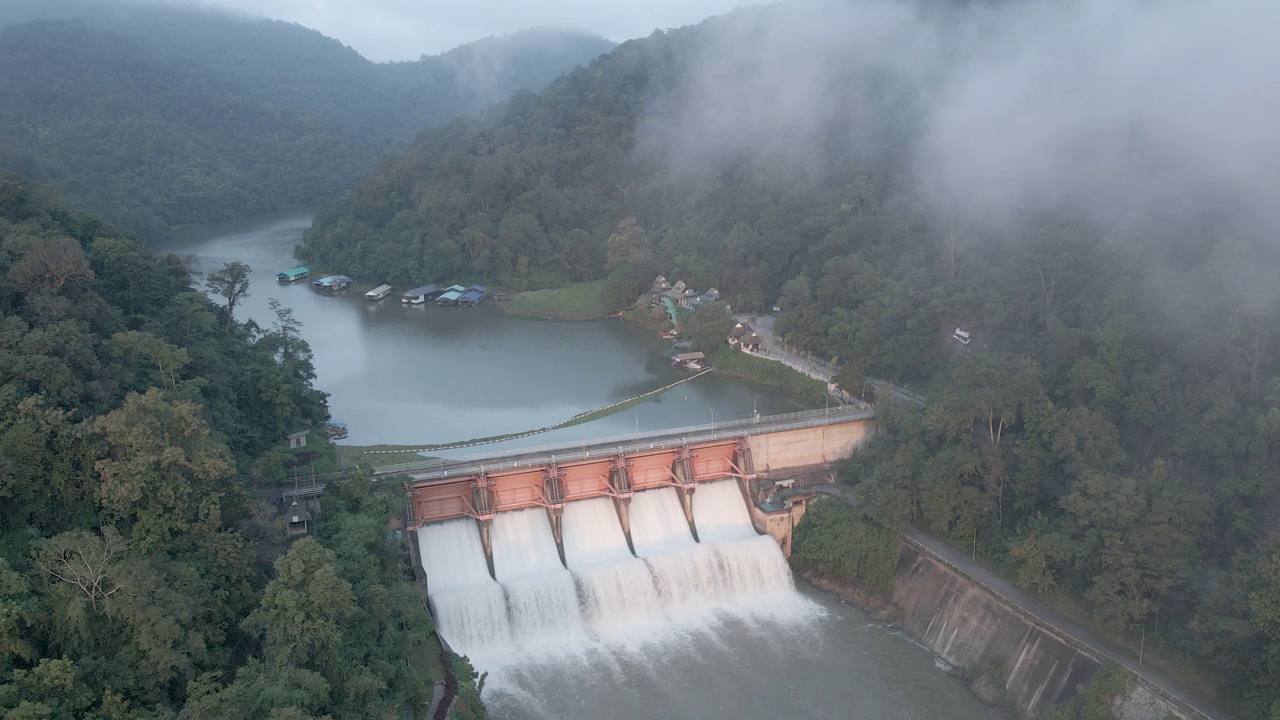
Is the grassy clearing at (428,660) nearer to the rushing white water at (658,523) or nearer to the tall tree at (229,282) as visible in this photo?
the rushing white water at (658,523)

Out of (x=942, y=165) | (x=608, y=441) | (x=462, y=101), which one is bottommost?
(x=608, y=441)

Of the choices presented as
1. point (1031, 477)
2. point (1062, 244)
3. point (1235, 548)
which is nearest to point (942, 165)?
point (1062, 244)

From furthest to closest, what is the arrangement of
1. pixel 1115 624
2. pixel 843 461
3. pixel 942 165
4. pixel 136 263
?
pixel 942 165, pixel 843 461, pixel 136 263, pixel 1115 624

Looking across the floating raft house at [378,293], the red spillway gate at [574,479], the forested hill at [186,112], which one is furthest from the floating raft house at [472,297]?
the red spillway gate at [574,479]

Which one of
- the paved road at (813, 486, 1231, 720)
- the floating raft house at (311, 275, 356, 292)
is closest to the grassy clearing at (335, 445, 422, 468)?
the paved road at (813, 486, 1231, 720)

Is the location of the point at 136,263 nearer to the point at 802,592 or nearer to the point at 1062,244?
the point at 802,592

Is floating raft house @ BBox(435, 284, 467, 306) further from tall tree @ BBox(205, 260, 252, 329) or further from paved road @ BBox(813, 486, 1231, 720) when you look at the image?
paved road @ BBox(813, 486, 1231, 720)
